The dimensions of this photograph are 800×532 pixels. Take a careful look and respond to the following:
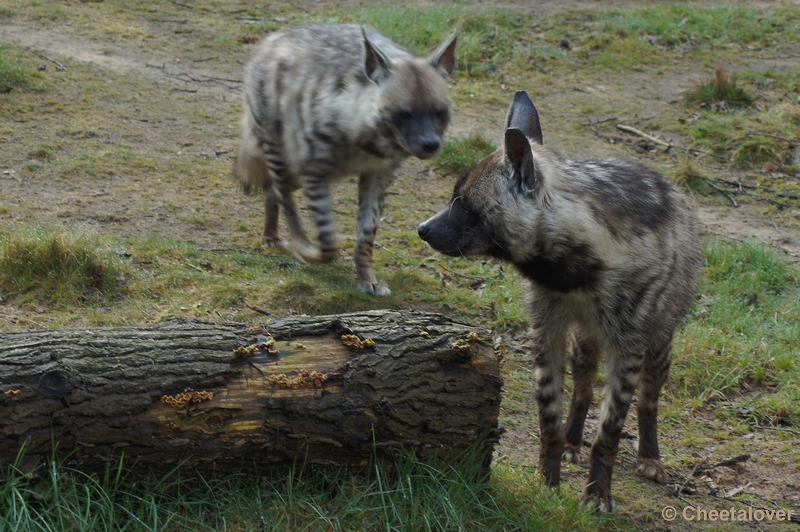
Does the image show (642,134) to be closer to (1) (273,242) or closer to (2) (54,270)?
(1) (273,242)

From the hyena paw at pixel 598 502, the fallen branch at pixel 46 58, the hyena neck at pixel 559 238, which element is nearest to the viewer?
the hyena neck at pixel 559 238

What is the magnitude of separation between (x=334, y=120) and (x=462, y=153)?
86.3 inches

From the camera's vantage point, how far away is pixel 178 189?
20.8ft

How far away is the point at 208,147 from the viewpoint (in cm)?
723

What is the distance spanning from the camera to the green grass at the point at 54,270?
14.9ft

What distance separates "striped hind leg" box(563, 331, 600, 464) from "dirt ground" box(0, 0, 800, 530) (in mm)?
178

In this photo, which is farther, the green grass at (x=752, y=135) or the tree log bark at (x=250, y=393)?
the green grass at (x=752, y=135)

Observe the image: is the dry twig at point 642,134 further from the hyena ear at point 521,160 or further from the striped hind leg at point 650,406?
the hyena ear at point 521,160

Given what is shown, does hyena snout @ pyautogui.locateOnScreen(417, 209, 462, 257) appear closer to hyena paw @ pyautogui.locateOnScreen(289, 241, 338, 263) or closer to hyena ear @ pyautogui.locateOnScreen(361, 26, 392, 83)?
hyena ear @ pyautogui.locateOnScreen(361, 26, 392, 83)

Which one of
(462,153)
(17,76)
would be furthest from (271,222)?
(17,76)

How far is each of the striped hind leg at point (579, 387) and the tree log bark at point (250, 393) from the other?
894mm

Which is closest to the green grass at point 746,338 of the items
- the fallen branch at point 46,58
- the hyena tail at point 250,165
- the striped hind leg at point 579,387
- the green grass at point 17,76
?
the striped hind leg at point 579,387

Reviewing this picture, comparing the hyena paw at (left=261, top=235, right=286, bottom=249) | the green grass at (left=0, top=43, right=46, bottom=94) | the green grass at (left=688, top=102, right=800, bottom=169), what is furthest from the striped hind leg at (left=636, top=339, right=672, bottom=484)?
the green grass at (left=0, top=43, right=46, bottom=94)

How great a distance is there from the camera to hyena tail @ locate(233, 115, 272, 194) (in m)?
5.94
